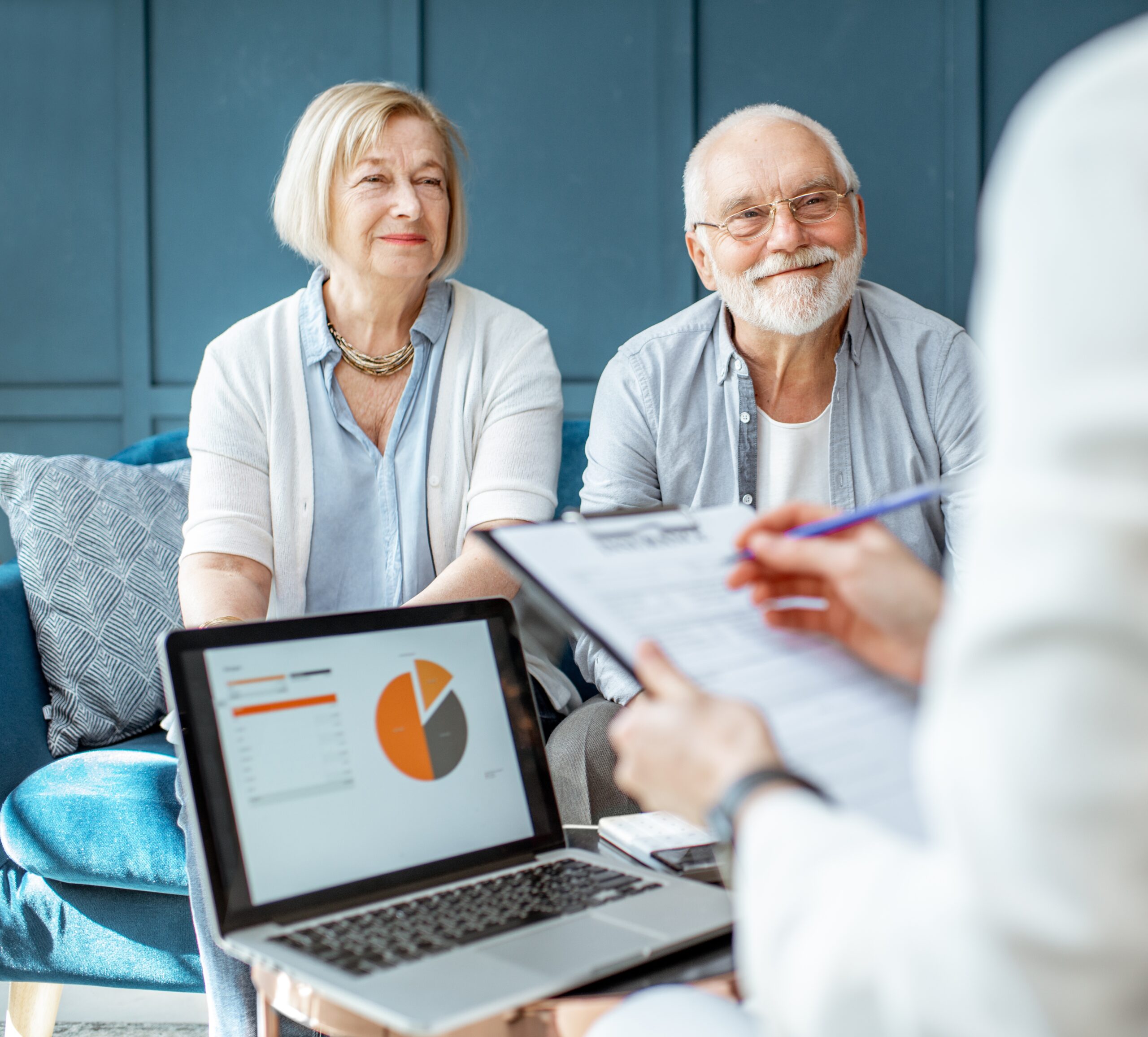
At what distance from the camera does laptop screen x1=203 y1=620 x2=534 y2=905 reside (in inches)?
32.4

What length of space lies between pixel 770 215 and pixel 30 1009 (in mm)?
1726

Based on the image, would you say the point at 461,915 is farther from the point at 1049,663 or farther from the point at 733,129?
the point at 733,129

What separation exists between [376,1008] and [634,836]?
1.43 feet

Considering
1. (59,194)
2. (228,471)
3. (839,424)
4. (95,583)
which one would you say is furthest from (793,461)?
(59,194)

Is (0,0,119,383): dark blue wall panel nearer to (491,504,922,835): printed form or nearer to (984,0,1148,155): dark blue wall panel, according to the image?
(984,0,1148,155): dark blue wall panel

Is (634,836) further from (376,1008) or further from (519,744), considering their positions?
(376,1008)

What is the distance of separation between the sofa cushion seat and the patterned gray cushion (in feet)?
0.70

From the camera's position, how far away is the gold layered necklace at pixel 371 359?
1826 millimetres

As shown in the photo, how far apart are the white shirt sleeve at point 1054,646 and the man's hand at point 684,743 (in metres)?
0.14

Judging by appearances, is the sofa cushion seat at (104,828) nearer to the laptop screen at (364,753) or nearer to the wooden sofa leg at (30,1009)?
the wooden sofa leg at (30,1009)

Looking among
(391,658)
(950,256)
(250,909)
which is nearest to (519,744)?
(391,658)

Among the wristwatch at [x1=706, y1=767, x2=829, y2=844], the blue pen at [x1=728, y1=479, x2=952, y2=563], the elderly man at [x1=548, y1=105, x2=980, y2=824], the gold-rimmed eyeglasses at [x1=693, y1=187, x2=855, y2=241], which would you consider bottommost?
the wristwatch at [x1=706, y1=767, x2=829, y2=844]

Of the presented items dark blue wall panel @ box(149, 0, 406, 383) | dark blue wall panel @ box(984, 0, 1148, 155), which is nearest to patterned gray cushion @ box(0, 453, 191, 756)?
dark blue wall panel @ box(149, 0, 406, 383)

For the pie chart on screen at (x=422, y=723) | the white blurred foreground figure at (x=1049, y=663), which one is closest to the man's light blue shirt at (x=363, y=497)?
the pie chart on screen at (x=422, y=723)
